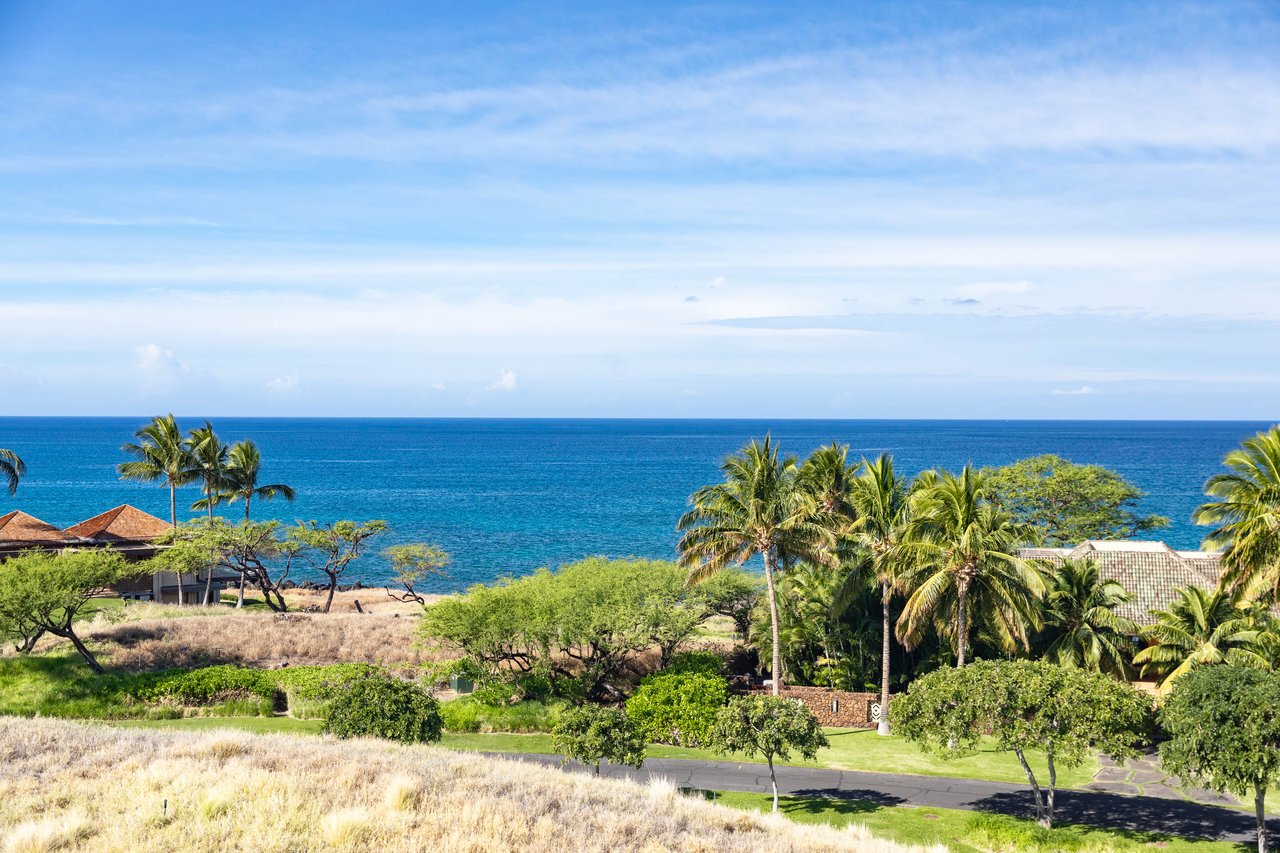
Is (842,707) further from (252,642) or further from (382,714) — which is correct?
(252,642)

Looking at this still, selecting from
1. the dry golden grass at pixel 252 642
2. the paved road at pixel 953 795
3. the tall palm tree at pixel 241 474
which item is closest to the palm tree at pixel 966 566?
the paved road at pixel 953 795

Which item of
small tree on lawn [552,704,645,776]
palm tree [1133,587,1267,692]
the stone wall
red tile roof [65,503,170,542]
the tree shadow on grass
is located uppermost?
palm tree [1133,587,1267,692]

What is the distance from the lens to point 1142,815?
28.1 metres

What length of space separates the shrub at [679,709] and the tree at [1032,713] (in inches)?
400

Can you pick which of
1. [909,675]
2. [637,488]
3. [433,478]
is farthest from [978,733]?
[433,478]

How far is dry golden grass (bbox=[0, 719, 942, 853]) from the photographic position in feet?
47.2

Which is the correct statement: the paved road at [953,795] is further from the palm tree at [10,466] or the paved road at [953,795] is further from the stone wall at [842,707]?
the palm tree at [10,466]

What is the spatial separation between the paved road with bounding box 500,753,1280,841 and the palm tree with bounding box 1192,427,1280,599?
26.2ft

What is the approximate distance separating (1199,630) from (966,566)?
9.12 metres

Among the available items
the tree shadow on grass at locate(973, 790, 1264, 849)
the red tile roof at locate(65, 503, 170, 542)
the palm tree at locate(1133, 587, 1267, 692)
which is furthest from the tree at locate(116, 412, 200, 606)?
the palm tree at locate(1133, 587, 1267, 692)

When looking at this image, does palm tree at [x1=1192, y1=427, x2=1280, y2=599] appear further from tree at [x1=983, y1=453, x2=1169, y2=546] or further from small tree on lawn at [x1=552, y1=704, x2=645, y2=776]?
tree at [x1=983, y1=453, x2=1169, y2=546]

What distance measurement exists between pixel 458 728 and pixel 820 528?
54.5ft

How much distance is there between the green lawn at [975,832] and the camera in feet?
82.3

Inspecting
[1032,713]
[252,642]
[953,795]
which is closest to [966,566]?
[953,795]
